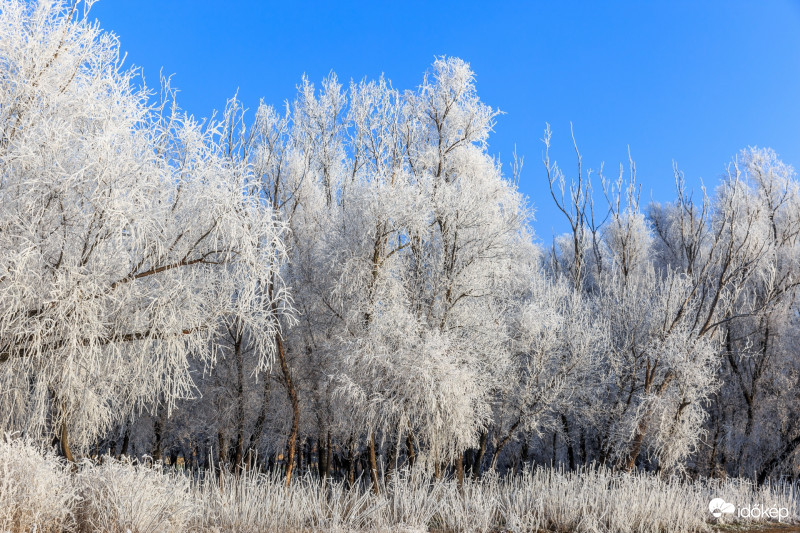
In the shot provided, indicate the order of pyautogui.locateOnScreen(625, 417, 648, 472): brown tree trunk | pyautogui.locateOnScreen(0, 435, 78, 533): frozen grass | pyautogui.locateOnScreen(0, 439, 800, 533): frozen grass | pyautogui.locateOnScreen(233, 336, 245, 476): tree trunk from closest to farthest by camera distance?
pyautogui.locateOnScreen(0, 435, 78, 533): frozen grass
pyautogui.locateOnScreen(0, 439, 800, 533): frozen grass
pyautogui.locateOnScreen(625, 417, 648, 472): brown tree trunk
pyautogui.locateOnScreen(233, 336, 245, 476): tree trunk

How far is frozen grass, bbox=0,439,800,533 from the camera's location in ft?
17.9

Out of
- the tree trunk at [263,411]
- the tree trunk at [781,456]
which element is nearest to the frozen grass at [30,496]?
the tree trunk at [263,411]

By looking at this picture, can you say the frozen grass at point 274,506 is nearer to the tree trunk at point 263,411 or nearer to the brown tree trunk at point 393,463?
the brown tree trunk at point 393,463

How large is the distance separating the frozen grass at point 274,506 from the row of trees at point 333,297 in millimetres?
1572

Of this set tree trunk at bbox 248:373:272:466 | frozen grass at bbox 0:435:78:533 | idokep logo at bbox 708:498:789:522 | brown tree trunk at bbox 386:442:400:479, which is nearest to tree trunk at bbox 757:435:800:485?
idokep logo at bbox 708:498:789:522

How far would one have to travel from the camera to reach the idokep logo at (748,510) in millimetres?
10422

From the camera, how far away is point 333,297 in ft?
44.9

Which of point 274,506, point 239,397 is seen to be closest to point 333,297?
point 239,397

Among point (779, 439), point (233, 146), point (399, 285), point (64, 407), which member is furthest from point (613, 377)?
point (64, 407)

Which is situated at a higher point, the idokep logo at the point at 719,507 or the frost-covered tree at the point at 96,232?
the frost-covered tree at the point at 96,232

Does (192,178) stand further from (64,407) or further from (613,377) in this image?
(613,377)

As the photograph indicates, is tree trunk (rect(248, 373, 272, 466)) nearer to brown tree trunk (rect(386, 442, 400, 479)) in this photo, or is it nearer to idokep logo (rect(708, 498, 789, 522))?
brown tree trunk (rect(386, 442, 400, 479))

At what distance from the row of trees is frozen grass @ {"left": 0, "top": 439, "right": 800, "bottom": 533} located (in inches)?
61.9

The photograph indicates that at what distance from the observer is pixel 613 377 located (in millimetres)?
17141
